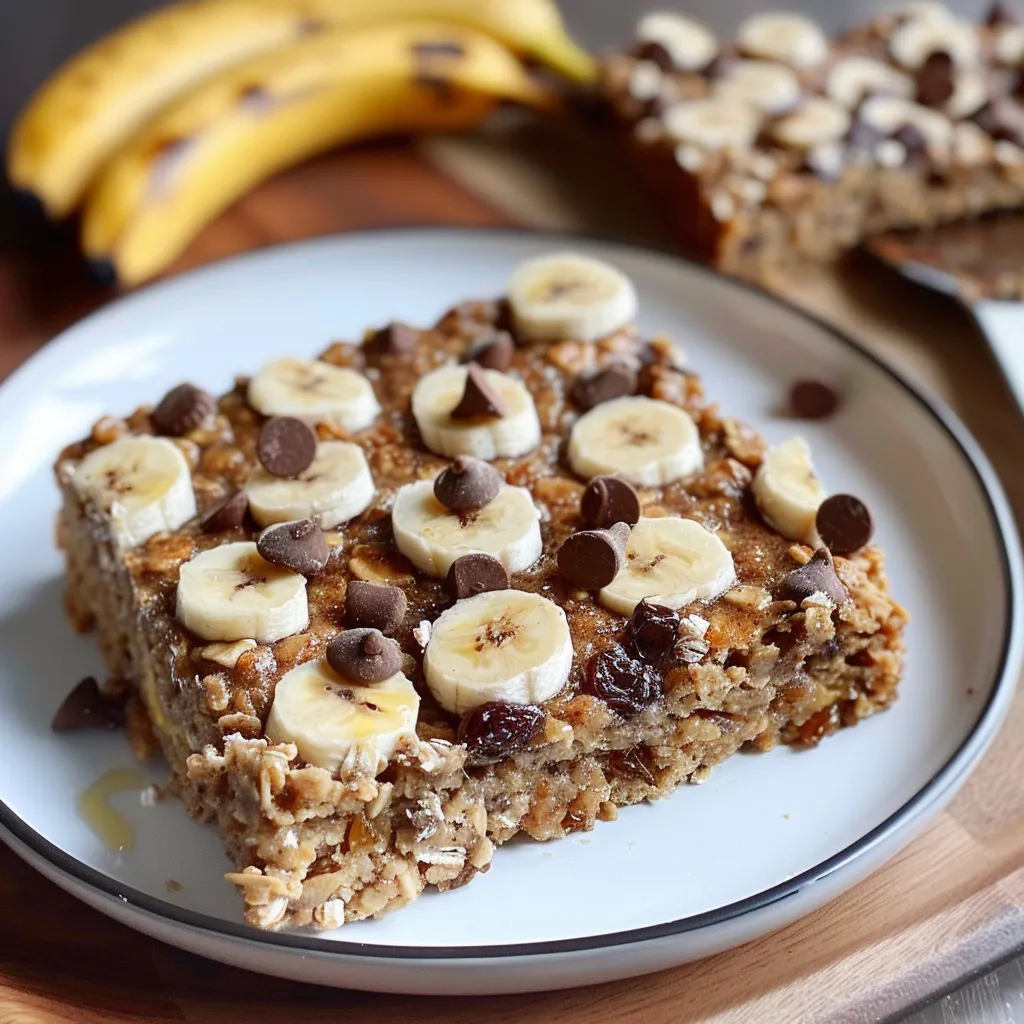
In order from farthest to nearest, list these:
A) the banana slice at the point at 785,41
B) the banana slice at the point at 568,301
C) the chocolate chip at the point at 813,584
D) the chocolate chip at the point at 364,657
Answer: the banana slice at the point at 785,41 → the banana slice at the point at 568,301 → the chocolate chip at the point at 813,584 → the chocolate chip at the point at 364,657

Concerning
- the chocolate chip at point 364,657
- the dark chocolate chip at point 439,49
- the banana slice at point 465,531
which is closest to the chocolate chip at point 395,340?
the banana slice at point 465,531

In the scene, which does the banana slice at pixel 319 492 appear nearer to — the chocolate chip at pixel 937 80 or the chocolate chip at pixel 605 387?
the chocolate chip at pixel 605 387

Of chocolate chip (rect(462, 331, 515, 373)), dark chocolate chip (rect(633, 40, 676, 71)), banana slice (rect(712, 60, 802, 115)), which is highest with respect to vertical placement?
chocolate chip (rect(462, 331, 515, 373))

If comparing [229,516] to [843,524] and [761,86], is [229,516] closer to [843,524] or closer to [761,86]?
[843,524]

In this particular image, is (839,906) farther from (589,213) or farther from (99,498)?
(589,213)

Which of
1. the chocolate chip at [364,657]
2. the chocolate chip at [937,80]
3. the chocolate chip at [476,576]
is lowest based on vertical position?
the chocolate chip at [937,80]

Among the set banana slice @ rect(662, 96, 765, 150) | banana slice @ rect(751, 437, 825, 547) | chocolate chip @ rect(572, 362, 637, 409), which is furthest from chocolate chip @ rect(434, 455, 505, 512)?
banana slice @ rect(662, 96, 765, 150)

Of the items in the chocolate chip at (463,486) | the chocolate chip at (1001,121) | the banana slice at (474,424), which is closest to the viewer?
the chocolate chip at (463,486)

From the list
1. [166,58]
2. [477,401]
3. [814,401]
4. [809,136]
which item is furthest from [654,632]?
[166,58]

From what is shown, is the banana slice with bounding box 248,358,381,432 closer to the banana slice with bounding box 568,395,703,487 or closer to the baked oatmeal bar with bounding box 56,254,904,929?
the baked oatmeal bar with bounding box 56,254,904,929
